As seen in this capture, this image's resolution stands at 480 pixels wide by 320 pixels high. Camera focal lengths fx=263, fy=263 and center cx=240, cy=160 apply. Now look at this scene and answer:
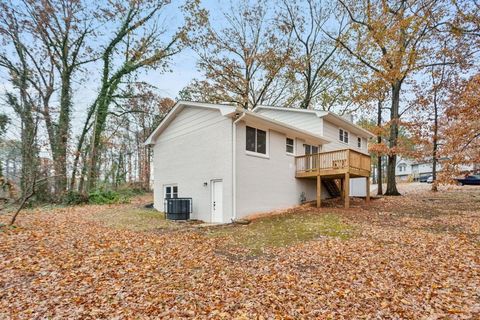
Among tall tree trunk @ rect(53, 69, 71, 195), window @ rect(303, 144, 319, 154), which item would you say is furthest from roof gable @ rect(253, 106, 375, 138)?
tall tree trunk @ rect(53, 69, 71, 195)

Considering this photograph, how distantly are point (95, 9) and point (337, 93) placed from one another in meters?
21.0

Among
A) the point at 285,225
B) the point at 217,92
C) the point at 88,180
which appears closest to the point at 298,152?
the point at 285,225

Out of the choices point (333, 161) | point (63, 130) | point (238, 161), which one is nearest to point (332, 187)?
point (333, 161)

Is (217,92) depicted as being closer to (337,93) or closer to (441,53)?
(337,93)

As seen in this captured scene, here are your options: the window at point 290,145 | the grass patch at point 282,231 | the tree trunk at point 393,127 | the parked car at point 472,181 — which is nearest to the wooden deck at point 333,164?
the window at point 290,145

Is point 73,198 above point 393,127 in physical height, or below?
below

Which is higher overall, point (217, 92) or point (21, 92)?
point (217, 92)

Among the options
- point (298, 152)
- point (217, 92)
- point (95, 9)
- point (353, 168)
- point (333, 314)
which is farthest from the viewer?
point (217, 92)

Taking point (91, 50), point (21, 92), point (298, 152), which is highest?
point (91, 50)

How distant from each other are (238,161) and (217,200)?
2087 mm

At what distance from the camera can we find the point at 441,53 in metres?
15.5

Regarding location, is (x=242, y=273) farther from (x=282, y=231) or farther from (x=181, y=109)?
(x=181, y=109)

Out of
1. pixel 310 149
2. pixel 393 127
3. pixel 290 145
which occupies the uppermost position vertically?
pixel 393 127

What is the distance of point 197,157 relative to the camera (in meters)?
13.0
